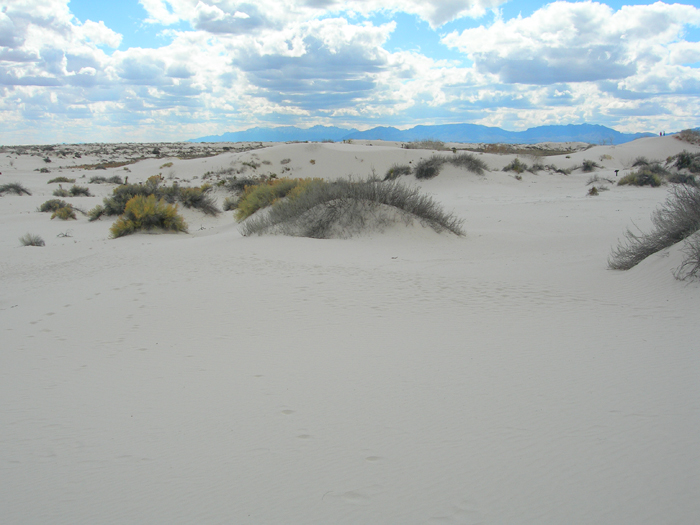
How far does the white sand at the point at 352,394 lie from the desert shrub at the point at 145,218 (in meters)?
6.01

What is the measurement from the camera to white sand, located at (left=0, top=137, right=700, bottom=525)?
2225mm

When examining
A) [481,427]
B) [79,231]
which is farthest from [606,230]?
[79,231]

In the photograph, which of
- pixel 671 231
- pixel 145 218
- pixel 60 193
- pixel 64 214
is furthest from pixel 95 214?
pixel 671 231

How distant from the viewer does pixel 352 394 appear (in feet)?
11.2

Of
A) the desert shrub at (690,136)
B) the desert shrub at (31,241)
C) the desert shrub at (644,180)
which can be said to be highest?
the desert shrub at (690,136)

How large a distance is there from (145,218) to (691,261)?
1410 cm

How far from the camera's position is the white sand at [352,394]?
87.6 inches

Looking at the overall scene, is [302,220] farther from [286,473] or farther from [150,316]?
[286,473]

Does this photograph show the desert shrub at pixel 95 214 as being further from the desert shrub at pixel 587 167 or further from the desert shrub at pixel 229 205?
the desert shrub at pixel 587 167

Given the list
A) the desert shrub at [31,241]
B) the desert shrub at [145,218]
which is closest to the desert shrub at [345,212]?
the desert shrub at [145,218]

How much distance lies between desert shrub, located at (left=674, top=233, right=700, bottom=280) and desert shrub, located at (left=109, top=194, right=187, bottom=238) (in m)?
13.8

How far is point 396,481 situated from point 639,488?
1179mm

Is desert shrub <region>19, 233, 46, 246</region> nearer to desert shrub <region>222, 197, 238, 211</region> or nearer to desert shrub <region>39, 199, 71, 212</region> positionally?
desert shrub <region>39, 199, 71, 212</region>

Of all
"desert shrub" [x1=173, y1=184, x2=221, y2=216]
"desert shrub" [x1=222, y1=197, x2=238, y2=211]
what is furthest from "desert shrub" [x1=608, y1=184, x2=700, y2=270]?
"desert shrub" [x1=222, y1=197, x2=238, y2=211]
